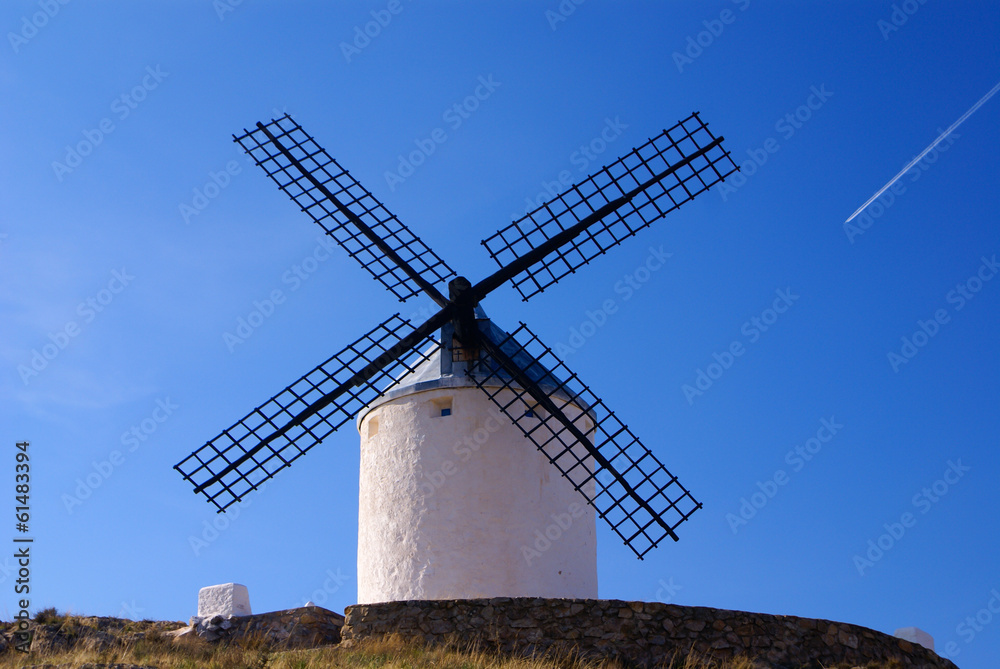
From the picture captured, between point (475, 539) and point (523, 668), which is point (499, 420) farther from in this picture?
point (523, 668)

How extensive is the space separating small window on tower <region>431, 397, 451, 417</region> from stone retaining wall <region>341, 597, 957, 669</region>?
2.38 metres

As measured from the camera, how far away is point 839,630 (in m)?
11.1

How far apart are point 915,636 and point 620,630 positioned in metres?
3.30

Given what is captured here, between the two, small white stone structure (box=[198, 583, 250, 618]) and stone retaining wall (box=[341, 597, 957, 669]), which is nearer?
stone retaining wall (box=[341, 597, 957, 669])

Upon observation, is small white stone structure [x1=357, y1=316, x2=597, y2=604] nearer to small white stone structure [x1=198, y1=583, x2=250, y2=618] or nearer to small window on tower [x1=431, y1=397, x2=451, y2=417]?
small window on tower [x1=431, y1=397, x2=451, y2=417]

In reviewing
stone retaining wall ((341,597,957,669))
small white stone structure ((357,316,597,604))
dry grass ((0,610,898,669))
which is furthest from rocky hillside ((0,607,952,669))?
small white stone structure ((357,316,597,604))

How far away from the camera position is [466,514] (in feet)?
40.1

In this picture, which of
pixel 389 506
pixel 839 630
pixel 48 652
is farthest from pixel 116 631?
pixel 839 630

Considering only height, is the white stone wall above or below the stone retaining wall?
above

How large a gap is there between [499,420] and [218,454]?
3.13m

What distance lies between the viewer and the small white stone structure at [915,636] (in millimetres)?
11750

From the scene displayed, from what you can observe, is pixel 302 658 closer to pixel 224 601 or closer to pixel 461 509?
pixel 224 601

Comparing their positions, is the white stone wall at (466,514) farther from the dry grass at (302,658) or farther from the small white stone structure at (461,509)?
the dry grass at (302,658)

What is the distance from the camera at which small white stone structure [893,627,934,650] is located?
38.5 feet
